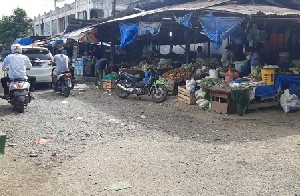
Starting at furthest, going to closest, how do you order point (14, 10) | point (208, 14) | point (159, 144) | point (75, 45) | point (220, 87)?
point (14, 10)
point (75, 45)
point (208, 14)
point (220, 87)
point (159, 144)

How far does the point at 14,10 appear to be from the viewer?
→ 137 ft

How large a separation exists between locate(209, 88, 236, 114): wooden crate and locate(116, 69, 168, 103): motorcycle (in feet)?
6.92

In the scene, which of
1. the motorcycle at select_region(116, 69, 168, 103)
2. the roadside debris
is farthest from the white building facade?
the roadside debris

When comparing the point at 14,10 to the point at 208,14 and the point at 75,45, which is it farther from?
the point at 208,14

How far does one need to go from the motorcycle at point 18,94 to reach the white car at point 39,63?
14.0 feet

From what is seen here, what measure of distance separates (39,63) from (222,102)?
7.77m

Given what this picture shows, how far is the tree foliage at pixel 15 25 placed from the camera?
41.6 meters

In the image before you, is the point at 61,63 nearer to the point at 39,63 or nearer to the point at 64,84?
the point at 64,84

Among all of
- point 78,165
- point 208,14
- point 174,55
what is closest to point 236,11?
point 208,14

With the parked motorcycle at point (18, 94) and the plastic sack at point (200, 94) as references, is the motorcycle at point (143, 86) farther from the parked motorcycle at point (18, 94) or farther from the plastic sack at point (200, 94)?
the parked motorcycle at point (18, 94)

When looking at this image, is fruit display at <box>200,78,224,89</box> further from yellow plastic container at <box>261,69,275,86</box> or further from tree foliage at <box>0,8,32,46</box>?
tree foliage at <box>0,8,32,46</box>

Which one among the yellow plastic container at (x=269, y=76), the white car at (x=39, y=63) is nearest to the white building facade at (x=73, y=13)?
the white car at (x=39, y=63)

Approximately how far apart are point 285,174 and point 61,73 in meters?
9.51

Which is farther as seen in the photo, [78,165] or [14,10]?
[14,10]
